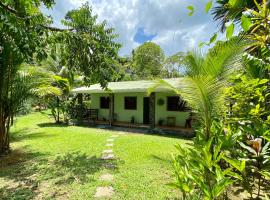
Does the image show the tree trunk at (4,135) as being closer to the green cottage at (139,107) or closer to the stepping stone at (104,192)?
the stepping stone at (104,192)

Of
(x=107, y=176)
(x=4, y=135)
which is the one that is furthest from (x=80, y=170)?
(x=4, y=135)

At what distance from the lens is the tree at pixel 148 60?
3912 cm

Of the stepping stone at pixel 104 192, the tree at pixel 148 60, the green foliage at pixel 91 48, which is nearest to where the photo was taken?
the stepping stone at pixel 104 192

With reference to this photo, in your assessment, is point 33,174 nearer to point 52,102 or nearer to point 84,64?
point 84,64

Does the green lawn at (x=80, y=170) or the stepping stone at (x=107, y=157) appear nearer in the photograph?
the green lawn at (x=80, y=170)

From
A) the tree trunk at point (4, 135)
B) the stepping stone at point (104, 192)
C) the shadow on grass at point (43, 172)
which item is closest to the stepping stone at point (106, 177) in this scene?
the shadow on grass at point (43, 172)

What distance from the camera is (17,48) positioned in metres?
3.45

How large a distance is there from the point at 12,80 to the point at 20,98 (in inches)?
27.2

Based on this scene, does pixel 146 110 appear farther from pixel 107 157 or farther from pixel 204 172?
pixel 204 172

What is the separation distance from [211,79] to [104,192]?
3.28 meters

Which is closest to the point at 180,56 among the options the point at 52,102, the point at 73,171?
the point at 73,171

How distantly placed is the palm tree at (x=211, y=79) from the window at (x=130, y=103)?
12.4m

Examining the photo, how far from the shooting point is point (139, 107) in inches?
641

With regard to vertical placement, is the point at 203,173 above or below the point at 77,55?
below
